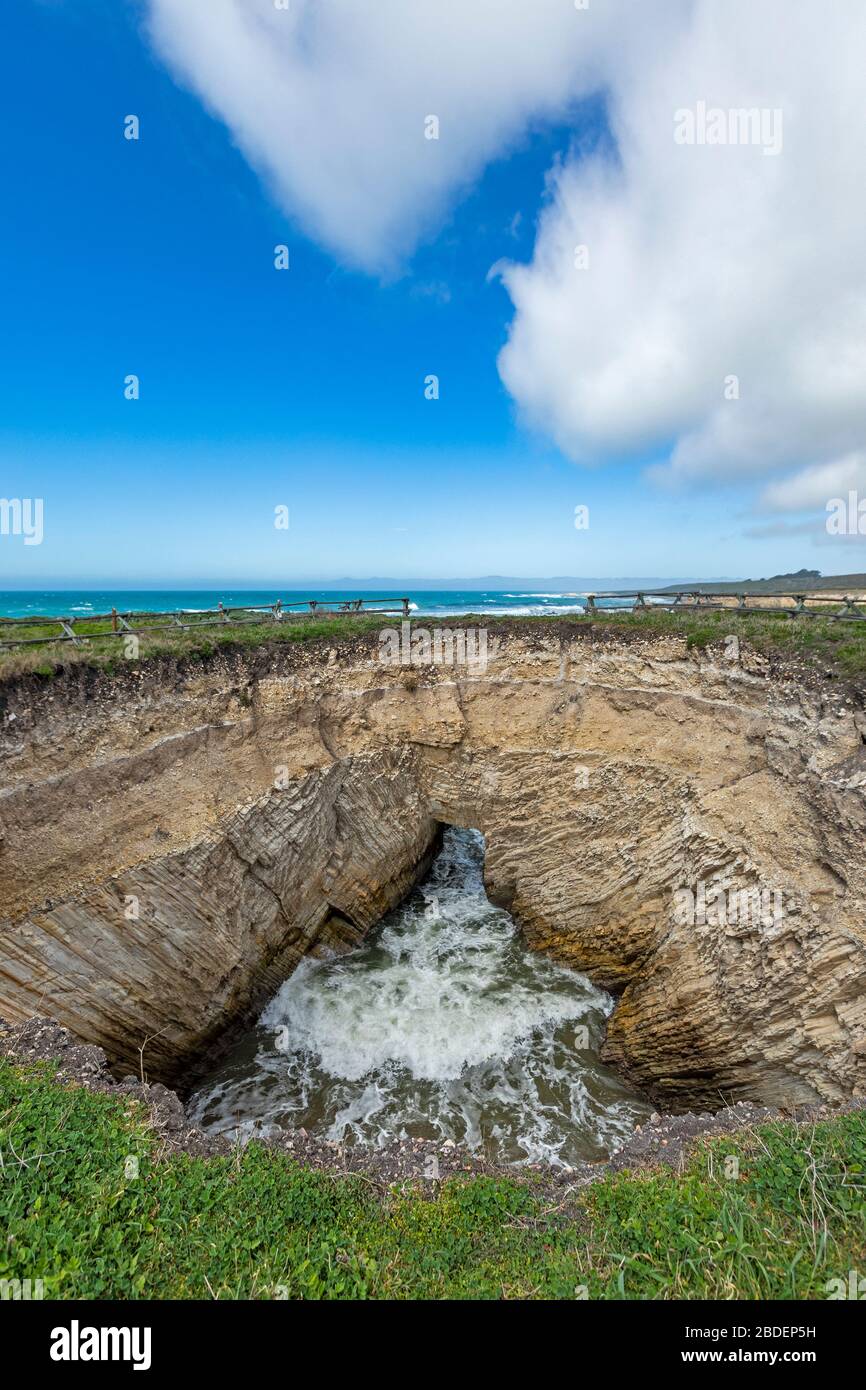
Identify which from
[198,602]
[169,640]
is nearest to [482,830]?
[169,640]

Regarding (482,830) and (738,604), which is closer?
(482,830)

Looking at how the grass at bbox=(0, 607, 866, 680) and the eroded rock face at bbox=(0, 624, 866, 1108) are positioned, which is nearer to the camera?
the eroded rock face at bbox=(0, 624, 866, 1108)

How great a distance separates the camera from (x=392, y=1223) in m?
6.27

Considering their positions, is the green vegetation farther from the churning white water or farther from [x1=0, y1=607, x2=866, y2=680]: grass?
the churning white water

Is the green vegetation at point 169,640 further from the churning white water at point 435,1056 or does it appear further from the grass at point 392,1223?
the churning white water at point 435,1056

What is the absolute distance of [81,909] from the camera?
10.5 metres

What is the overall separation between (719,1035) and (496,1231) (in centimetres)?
741

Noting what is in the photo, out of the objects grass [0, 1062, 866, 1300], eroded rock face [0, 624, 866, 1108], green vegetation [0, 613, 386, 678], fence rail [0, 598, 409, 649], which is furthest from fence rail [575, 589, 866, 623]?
grass [0, 1062, 866, 1300]

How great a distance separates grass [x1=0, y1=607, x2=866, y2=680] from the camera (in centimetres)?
1157

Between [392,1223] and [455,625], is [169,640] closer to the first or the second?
[455,625]

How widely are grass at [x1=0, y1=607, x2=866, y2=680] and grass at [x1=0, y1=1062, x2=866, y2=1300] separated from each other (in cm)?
814

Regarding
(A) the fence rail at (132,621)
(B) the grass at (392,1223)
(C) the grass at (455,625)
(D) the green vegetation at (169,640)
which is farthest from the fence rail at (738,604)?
(B) the grass at (392,1223)

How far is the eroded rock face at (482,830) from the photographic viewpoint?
34.0 ft

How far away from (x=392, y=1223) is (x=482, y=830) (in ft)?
32.3
